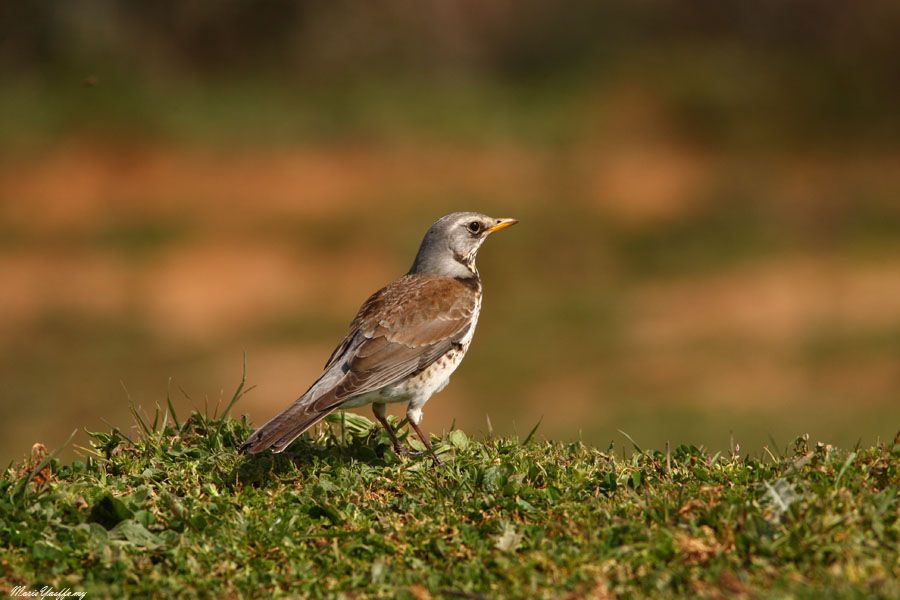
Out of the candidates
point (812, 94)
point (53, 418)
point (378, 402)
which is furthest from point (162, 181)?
point (378, 402)

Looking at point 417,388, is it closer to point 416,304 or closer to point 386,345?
point 386,345

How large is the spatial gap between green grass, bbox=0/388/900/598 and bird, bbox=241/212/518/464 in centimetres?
35

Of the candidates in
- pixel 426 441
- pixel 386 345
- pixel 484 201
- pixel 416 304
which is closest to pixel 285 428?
pixel 426 441

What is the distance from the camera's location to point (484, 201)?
86.5 feet

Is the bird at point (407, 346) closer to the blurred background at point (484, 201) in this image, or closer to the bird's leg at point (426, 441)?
the bird's leg at point (426, 441)

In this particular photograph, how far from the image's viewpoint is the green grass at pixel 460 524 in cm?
643

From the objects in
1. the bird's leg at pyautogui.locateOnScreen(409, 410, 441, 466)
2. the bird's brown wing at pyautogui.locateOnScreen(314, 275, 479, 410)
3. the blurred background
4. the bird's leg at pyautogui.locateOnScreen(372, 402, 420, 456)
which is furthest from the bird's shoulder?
the blurred background

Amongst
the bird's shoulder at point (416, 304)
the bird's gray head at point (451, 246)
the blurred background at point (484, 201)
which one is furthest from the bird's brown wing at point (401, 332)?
the blurred background at point (484, 201)

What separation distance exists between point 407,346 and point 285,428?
4.35 feet

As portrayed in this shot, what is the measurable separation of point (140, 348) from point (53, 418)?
430cm

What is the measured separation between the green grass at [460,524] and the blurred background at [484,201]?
22.8ft

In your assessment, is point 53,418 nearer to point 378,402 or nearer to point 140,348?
point 140,348

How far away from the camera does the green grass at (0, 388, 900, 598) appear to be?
643 centimetres

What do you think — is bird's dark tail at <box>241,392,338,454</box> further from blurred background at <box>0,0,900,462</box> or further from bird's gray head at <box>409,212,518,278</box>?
blurred background at <box>0,0,900,462</box>
